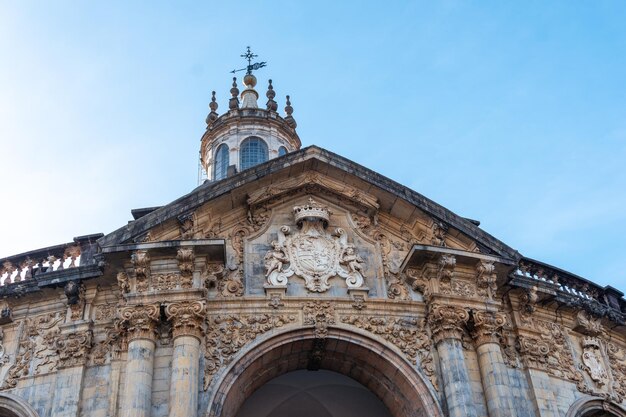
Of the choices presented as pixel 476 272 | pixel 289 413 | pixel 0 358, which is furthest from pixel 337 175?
pixel 0 358

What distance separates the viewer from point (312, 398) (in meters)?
18.6

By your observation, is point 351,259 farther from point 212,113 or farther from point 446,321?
point 212,113

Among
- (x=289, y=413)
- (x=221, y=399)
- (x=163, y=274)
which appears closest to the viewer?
(x=221, y=399)

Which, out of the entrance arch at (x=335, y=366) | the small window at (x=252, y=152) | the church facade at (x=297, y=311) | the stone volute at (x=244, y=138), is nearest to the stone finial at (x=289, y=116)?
the stone volute at (x=244, y=138)

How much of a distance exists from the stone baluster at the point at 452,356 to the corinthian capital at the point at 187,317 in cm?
438

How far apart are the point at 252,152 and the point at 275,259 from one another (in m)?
12.6

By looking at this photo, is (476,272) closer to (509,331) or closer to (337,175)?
(509,331)

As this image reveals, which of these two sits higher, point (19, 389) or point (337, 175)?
point (337, 175)

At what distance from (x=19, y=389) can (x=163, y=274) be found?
10.9 feet

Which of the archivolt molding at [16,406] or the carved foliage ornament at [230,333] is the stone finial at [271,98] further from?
the archivolt molding at [16,406]

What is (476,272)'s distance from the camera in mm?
15367

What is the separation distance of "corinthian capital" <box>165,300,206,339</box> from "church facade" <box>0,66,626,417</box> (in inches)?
1.1

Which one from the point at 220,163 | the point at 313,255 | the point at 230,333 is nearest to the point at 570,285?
the point at 313,255

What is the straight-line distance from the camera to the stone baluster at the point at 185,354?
12.9m
